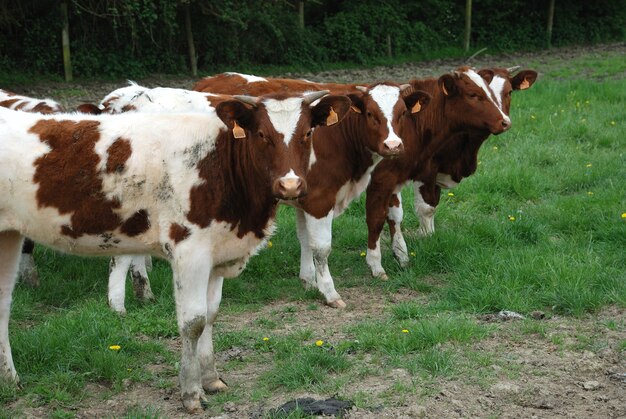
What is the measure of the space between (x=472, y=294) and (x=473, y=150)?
2769mm

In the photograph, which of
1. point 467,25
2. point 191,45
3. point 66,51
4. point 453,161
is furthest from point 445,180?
point 467,25

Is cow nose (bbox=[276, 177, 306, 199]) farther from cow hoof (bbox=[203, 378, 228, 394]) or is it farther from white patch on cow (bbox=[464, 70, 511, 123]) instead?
white patch on cow (bbox=[464, 70, 511, 123])

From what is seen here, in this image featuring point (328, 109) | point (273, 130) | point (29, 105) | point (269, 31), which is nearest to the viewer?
point (273, 130)

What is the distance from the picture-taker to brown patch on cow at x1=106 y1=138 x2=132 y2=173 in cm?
591

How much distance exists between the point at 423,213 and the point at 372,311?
7.88ft

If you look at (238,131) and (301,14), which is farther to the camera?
(301,14)

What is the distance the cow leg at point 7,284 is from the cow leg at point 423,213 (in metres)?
5.05

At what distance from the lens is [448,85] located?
31.8ft

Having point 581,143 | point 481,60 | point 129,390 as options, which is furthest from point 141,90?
point 481,60

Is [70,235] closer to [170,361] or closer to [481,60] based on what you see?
[170,361]

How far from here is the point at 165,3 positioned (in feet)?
66.2

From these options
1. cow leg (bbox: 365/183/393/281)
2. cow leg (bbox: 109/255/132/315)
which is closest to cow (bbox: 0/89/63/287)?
cow leg (bbox: 109/255/132/315)

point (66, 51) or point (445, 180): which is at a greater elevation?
point (66, 51)

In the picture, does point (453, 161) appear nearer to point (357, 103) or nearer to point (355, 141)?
point (355, 141)
